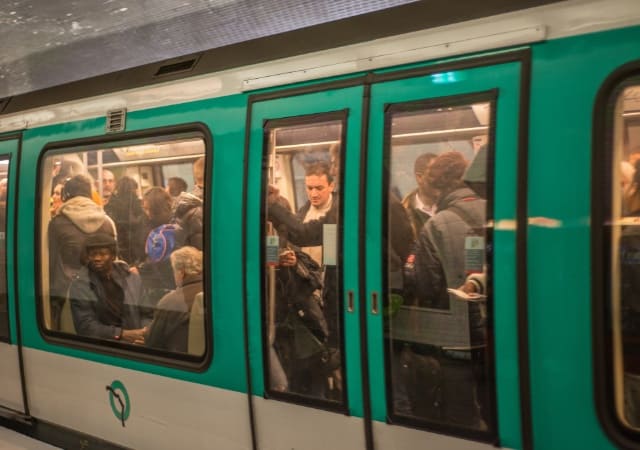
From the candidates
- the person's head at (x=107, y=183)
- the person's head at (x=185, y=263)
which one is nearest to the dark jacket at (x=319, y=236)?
the person's head at (x=185, y=263)

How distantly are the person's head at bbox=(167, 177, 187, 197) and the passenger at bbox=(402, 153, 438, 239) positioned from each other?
1.43 metres

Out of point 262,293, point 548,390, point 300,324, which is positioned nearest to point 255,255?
point 262,293

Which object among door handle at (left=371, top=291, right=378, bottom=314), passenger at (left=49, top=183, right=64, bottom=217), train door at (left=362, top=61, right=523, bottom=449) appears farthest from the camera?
passenger at (left=49, top=183, right=64, bottom=217)

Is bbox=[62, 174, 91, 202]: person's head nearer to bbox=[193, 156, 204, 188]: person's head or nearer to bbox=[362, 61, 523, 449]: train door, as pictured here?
bbox=[193, 156, 204, 188]: person's head

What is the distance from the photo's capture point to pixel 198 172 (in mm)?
3111

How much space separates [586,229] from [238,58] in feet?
6.61

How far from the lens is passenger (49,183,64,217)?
12.9 feet

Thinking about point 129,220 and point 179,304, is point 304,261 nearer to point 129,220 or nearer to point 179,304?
point 179,304

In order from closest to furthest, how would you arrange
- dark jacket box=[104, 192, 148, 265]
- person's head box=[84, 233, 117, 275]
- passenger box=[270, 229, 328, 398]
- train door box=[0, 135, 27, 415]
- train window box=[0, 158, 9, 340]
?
passenger box=[270, 229, 328, 398] < dark jacket box=[104, 192, 148, 265] < person's head box=[84, 233, 117, 275] < train door box=[0, 135, 27, 415] < train window box=[0, 158, 9, 340]

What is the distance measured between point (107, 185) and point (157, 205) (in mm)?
561

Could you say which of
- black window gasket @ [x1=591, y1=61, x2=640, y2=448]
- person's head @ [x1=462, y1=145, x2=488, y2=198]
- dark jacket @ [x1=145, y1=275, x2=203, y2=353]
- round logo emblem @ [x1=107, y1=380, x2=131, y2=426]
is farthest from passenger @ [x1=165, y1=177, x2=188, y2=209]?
black window gasket @ [x1=591, y1=61, x2=640, y2=448]

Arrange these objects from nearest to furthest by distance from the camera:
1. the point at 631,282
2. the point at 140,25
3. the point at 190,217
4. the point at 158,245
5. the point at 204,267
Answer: the point at 631,282 → the point at 204,267 → the point at 190,217 → the point at 158,245 → the point at 140,25

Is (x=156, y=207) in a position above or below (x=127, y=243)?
above

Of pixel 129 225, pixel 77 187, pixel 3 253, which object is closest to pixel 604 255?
pixel 129 225
